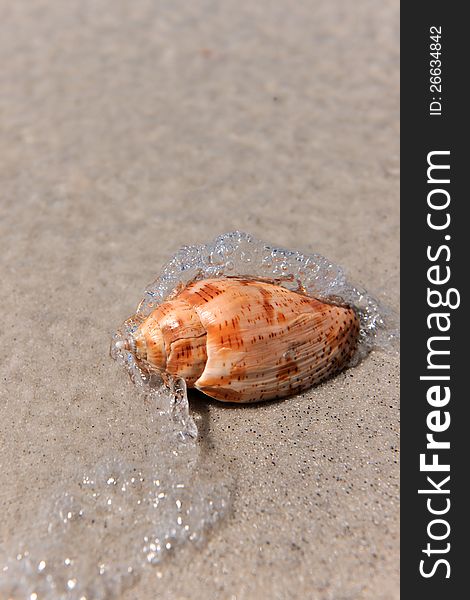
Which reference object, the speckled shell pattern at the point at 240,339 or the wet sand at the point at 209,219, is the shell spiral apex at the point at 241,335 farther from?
the wet sand at the point at 209,219

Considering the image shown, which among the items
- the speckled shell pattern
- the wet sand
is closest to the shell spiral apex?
the speckled shell pattern

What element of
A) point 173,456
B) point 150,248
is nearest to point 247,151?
point 150,248

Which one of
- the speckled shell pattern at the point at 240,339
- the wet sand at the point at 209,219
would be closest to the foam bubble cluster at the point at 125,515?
the wet sand at the point at 209,219

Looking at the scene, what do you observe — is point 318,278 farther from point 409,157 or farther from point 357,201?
point 409,157

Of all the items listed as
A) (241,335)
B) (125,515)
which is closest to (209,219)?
(241,335)

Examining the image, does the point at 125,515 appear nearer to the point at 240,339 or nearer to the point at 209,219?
the point at 240,339
